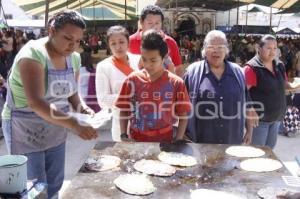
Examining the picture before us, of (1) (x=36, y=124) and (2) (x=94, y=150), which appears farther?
(2) (x=94, y=150)

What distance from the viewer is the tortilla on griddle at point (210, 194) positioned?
1.73 meters

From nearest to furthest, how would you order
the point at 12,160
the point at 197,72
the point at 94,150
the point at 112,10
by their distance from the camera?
the point at 12,160 → the point at 94,150 → the point at 197,72 → the point at 112,10

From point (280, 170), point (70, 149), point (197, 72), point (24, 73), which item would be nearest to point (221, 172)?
point (280, 170)

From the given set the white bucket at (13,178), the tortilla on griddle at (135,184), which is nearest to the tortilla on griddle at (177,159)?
the tortilla on griddle at (135,184)

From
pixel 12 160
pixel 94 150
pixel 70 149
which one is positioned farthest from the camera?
pixel 70 149

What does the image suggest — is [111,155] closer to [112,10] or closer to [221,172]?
[221,172]

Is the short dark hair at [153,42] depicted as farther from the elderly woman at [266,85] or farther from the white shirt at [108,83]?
the elderly woman at [266,85]

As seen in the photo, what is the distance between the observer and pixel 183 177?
196cm

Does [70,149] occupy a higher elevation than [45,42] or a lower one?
lower

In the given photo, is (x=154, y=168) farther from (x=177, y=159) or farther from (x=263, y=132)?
(x=263, y=132)

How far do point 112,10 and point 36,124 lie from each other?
1421 centimetres

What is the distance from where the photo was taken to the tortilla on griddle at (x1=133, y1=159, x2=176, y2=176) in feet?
6.55

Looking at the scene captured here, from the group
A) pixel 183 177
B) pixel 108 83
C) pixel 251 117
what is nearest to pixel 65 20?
pixel 108 83

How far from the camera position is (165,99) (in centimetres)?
241
